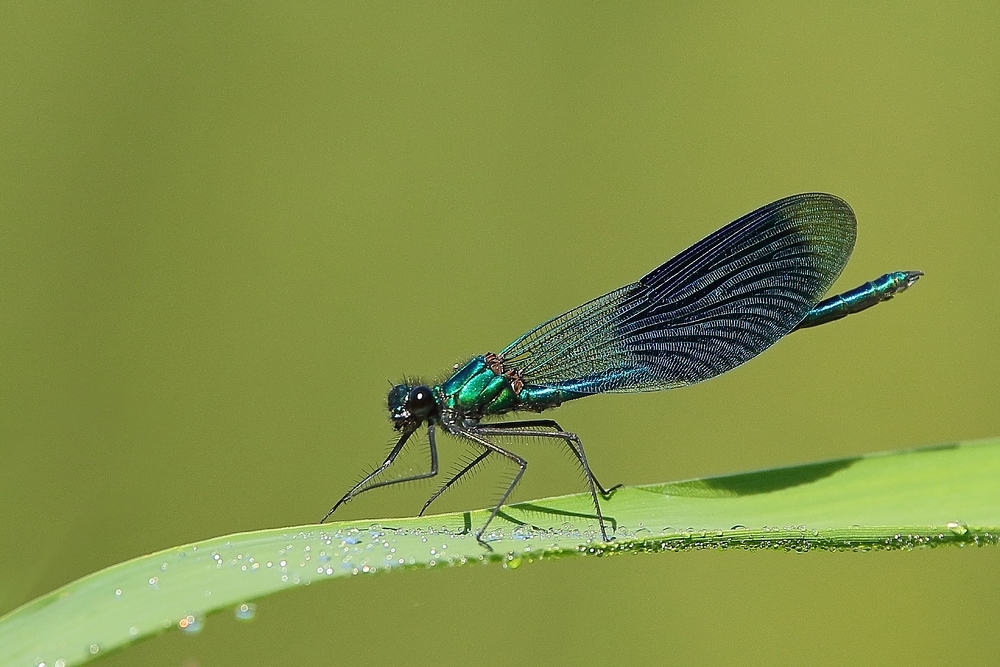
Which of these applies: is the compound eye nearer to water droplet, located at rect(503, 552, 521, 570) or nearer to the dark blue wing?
the dark blue wing

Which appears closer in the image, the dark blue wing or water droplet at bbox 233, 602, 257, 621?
water droplet at bbox 233, 602, 257, 621

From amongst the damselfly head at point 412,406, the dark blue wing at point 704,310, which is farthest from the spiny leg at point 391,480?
the dark blue wing at point 704,310

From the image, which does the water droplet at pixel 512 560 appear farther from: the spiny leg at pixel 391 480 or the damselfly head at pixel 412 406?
the damselfly head at pixel 412 406

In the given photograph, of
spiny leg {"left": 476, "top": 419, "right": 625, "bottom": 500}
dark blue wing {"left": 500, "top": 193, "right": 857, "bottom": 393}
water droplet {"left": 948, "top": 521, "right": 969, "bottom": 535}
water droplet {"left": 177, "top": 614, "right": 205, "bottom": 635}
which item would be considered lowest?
water droplet {"left": 948, "top": 521, "right": 969, "bottom": 535}

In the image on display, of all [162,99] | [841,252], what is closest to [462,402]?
[841,252]

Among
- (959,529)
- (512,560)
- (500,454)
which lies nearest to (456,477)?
(500,454)

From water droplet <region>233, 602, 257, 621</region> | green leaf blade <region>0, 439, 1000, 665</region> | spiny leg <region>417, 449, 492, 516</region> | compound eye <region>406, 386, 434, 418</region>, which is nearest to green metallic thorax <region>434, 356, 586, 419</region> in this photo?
compound eye <region>406, 386, 434, 418</region>

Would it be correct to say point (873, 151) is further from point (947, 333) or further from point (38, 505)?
point (38, 505)
